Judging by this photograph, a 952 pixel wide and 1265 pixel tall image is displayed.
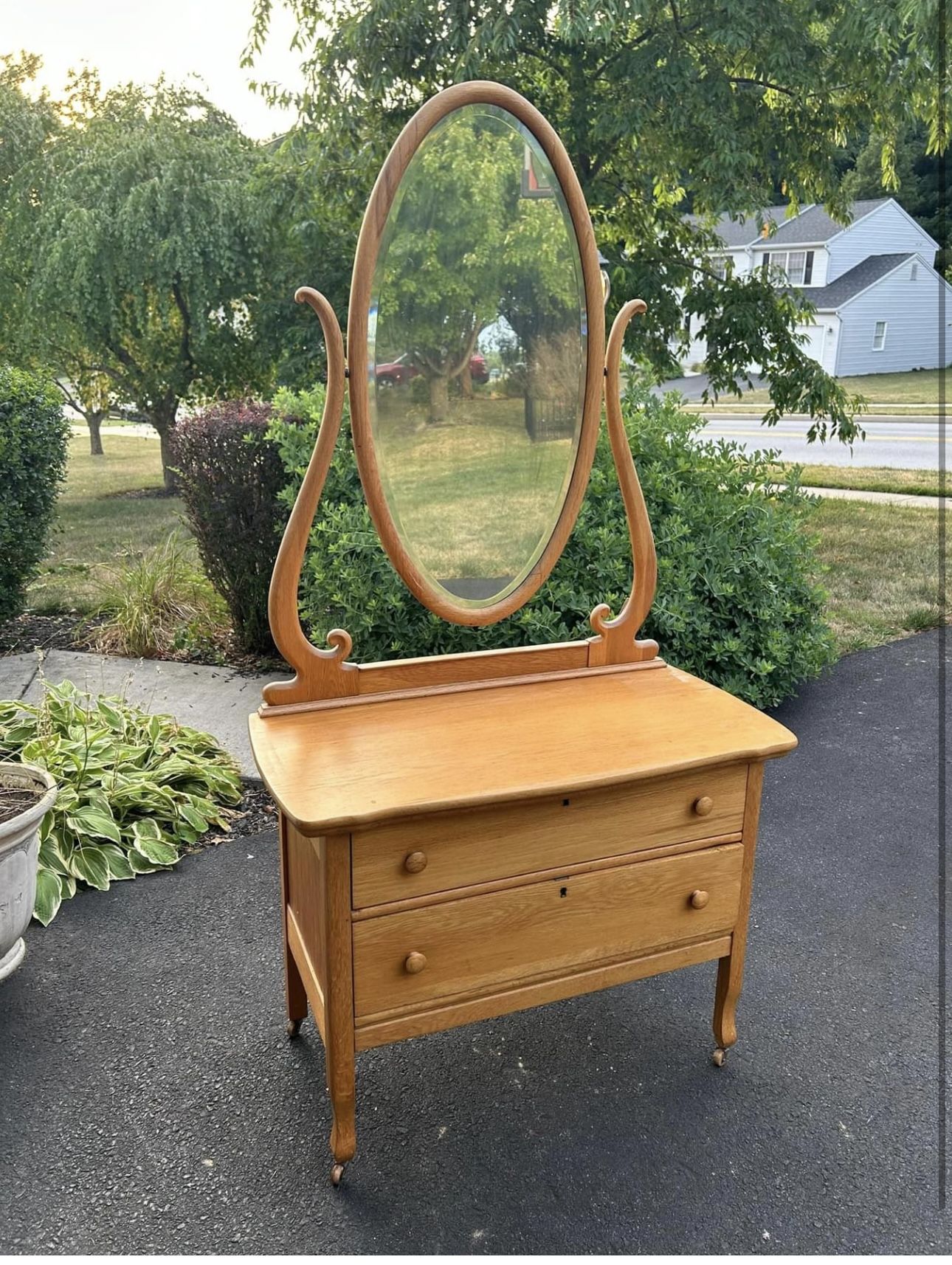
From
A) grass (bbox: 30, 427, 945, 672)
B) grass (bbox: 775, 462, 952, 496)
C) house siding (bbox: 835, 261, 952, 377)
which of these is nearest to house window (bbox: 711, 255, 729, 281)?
grass (bbox: 30, 427, 945, 672)

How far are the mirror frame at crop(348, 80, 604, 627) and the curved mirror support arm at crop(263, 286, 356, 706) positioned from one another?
0.04 m

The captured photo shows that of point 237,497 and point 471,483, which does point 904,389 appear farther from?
point 471,483

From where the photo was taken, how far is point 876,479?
1078 centimetres

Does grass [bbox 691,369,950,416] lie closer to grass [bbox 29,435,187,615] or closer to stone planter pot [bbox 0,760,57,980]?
grass [bbox 29,435,187,615]

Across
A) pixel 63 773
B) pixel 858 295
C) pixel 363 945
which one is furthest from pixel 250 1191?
pixel 858 295

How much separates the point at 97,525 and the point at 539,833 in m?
8.23

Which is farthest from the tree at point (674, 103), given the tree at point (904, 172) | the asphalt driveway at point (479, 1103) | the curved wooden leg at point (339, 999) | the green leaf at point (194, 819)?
the curved wooden leg at point (339, 999)

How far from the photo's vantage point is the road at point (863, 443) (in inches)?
502

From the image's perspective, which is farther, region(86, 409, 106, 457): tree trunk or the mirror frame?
region(86, 409, 106, 457): tree trunk

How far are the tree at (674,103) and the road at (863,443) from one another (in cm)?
331

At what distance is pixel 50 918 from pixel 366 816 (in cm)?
164

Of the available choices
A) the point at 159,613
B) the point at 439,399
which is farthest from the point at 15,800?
the point at 159,613

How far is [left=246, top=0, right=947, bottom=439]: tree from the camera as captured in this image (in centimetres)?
624

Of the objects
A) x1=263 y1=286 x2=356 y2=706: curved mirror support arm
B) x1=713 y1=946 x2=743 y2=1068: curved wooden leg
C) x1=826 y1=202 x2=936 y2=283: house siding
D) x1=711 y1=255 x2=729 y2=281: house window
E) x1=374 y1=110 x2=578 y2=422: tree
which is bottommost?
x1=713 y1=946 x2=743 y2=1068: curved wooden leg
